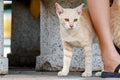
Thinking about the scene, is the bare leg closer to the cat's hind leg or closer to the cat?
the cat

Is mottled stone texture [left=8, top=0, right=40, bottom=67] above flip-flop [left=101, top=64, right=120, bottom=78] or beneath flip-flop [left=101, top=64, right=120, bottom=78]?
above

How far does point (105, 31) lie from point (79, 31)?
284 millimetres

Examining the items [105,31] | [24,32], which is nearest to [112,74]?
[105,31]

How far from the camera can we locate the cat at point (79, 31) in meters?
2.61

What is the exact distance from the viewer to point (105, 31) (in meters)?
2.41

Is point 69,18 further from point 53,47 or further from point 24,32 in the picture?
point 24,32

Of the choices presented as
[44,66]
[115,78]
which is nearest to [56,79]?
[115,78]

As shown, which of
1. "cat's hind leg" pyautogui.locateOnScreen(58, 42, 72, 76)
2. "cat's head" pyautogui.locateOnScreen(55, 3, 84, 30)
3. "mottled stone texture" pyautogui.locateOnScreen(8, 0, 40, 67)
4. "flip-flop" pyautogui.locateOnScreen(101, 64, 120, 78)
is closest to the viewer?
"flip-flop" pyautogui.locateOnScreen(101, 64, 120, 78)

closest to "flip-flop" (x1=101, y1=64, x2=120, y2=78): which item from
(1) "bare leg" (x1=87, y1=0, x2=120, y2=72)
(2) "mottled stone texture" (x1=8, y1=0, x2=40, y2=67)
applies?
(1) "bare leg" (x1=87, y1=0, x2=120, y2=72)

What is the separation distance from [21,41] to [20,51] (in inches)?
4.1

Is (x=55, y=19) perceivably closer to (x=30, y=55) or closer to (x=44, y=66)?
(x=44, y=66)

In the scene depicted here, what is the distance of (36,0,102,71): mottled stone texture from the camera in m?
3.21

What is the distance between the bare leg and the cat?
0.20 m

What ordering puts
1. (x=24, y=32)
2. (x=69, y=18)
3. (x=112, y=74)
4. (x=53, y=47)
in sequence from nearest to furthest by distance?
(x=112, y=74), (x=69, y=18), (x=53, y=47), (x=24, y=32)
